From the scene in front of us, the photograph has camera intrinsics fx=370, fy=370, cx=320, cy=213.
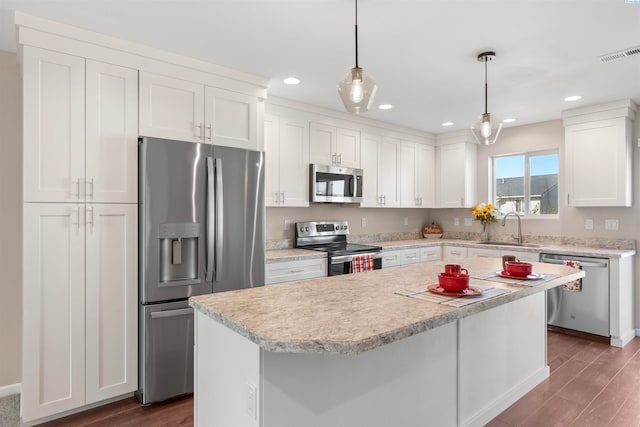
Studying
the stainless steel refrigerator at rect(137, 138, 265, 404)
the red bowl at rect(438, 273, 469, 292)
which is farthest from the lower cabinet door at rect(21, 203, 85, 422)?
the red bowl at rect(438, 273, 469, 292)

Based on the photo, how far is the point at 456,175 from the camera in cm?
535

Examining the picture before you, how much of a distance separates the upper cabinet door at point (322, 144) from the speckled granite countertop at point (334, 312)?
2214mm

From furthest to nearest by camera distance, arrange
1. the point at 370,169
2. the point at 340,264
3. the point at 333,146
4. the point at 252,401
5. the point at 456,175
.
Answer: the point at 456,175, the point at 370,169, the point at 333,146, the point at 340,264, the point at 252,401

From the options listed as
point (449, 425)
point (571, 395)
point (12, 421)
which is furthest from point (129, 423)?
point (571, 395)

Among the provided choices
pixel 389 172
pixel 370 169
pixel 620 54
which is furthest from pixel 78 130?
pixel 620 54

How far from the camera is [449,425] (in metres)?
2.01

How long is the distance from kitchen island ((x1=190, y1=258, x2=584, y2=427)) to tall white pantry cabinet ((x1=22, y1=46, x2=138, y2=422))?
1.13 metres

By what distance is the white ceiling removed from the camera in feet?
6.98

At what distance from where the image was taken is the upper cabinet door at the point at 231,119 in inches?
115

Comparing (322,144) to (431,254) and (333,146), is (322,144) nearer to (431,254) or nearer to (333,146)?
(333,146)

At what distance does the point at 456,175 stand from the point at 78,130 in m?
4.61

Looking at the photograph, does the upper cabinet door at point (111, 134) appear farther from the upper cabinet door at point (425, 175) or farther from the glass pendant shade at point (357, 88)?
the upper cabinet door at point (425, 175)

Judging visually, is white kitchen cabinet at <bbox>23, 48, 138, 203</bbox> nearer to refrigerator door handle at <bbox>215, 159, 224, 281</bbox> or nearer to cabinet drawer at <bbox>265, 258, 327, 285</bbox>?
refrigerator door handle at <bbox>215, 159, 224, 281</bbox>

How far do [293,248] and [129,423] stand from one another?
7.44 ft
